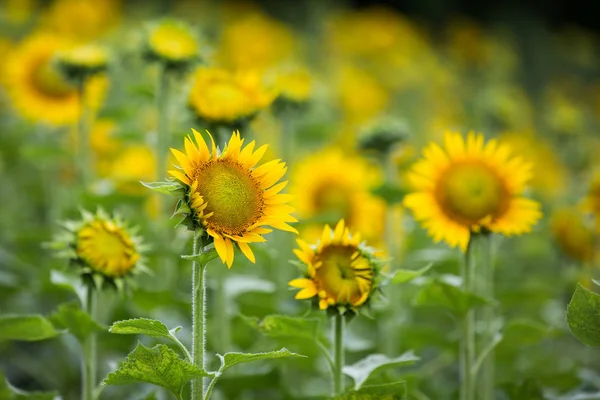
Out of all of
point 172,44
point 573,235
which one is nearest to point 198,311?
point 172,44

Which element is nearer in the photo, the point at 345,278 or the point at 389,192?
the point at 345,278

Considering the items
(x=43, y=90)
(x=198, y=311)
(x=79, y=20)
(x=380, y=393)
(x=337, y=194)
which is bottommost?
(x=380, y=393)

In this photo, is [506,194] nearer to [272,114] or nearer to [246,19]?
[272,114]

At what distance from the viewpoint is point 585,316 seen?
4.16 ft

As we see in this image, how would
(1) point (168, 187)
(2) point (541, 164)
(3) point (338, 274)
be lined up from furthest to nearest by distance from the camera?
1. (2) point (541, 164)
2. (3) point (338, 274)
3. (1) point (168, 187)

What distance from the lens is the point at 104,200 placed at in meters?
1.86

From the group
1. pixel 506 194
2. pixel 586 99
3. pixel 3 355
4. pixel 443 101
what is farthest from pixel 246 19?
pixel 506 194

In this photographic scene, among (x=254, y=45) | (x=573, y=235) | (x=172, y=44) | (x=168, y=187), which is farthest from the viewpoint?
(x=254, y=45)

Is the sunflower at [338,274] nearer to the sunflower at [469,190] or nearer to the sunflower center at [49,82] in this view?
the sunflower at [469,190]

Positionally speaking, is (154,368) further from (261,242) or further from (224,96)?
(224,96)

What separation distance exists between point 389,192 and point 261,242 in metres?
0.50

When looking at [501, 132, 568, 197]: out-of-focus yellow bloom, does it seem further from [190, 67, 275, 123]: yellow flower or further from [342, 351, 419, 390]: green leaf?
[342, 351, 419, 390]: green leaf

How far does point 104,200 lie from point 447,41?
14.3 ft

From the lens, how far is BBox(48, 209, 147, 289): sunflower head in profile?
4.44 feet
